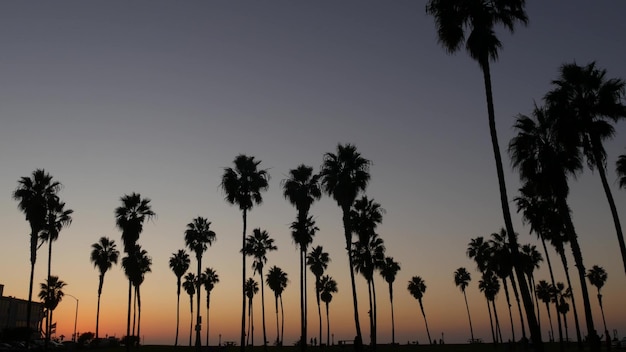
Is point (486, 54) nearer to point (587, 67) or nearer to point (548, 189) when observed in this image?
point (587, 67)

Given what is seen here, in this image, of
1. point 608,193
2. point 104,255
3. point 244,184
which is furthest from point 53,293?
point 608,193

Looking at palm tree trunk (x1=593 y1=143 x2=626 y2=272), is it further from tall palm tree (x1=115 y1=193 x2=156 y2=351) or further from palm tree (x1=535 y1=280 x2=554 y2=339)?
palm tree (x1=535 y1=280 x2=554 y2=339)

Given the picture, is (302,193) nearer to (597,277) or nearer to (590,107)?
(590,107)

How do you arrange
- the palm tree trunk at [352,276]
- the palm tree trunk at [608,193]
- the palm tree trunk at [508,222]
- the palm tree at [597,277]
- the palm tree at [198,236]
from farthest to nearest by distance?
the palm tree at [597,277] < the palm tree at [198,236] < the palm tree trunk at [352,276] < the palm tree trunk at [608,193] < the palm tree trunk at [508,222]

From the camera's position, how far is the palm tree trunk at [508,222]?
1958 centimetres

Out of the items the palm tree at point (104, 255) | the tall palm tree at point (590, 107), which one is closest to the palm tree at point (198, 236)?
the palm tree at point (104, 255)

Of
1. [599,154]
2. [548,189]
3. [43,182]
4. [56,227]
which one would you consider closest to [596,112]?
[599,154]

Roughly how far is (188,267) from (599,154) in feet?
247

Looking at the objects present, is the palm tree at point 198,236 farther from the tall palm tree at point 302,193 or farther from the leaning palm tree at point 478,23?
the leaning palm tree at point 478,23

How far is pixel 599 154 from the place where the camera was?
30641 millimetres

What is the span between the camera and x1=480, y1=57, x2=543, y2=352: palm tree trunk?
64.2 ft

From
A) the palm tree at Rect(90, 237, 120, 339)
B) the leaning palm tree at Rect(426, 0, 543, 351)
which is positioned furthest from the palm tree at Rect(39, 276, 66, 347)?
the leaning palm tree at Rect(426, 0, 543, 351)

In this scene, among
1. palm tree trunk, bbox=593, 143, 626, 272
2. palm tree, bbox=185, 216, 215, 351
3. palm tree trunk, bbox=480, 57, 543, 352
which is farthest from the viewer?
palm tree, bbox=185, 216, 215, 351

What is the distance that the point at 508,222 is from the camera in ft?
69.5
